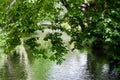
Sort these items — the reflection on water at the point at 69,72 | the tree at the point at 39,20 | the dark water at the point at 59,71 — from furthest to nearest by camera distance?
1. the reflection on water at the point at 69,72
2. the dark water at the point at 59,71
3. the tree at the point at 39,20

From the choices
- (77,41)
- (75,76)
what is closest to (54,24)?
(77,41)

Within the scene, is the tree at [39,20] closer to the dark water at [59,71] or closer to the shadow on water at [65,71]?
the dark water at [59,71]

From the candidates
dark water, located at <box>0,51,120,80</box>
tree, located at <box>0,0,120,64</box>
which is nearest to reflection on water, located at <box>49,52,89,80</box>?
dark water, located at <box>0,51,120,80</box>

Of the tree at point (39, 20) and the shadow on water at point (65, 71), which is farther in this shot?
the shadow on water at point (65, 71)

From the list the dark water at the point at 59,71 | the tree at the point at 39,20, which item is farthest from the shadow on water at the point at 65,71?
the tree at the point at 39,20

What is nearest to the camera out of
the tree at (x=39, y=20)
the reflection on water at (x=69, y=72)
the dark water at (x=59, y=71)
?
the tree at (x=39, y=20)

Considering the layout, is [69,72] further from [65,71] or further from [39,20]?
[39,20]

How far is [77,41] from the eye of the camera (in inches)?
397

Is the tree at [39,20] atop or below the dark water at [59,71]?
below

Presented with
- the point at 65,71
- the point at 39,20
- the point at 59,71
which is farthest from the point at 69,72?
the point at 39,20

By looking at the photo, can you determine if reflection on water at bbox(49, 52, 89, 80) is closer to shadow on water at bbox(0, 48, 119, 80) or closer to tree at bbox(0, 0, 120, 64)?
shadow on water at bbox(0, 48, 119, 80)

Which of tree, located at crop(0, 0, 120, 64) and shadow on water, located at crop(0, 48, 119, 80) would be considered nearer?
tree, located at crop(0, 0, 120, 64)

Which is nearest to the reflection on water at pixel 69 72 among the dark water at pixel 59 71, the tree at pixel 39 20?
the dark water at pixel 59 71

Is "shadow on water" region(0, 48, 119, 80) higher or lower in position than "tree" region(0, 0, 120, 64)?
higher
